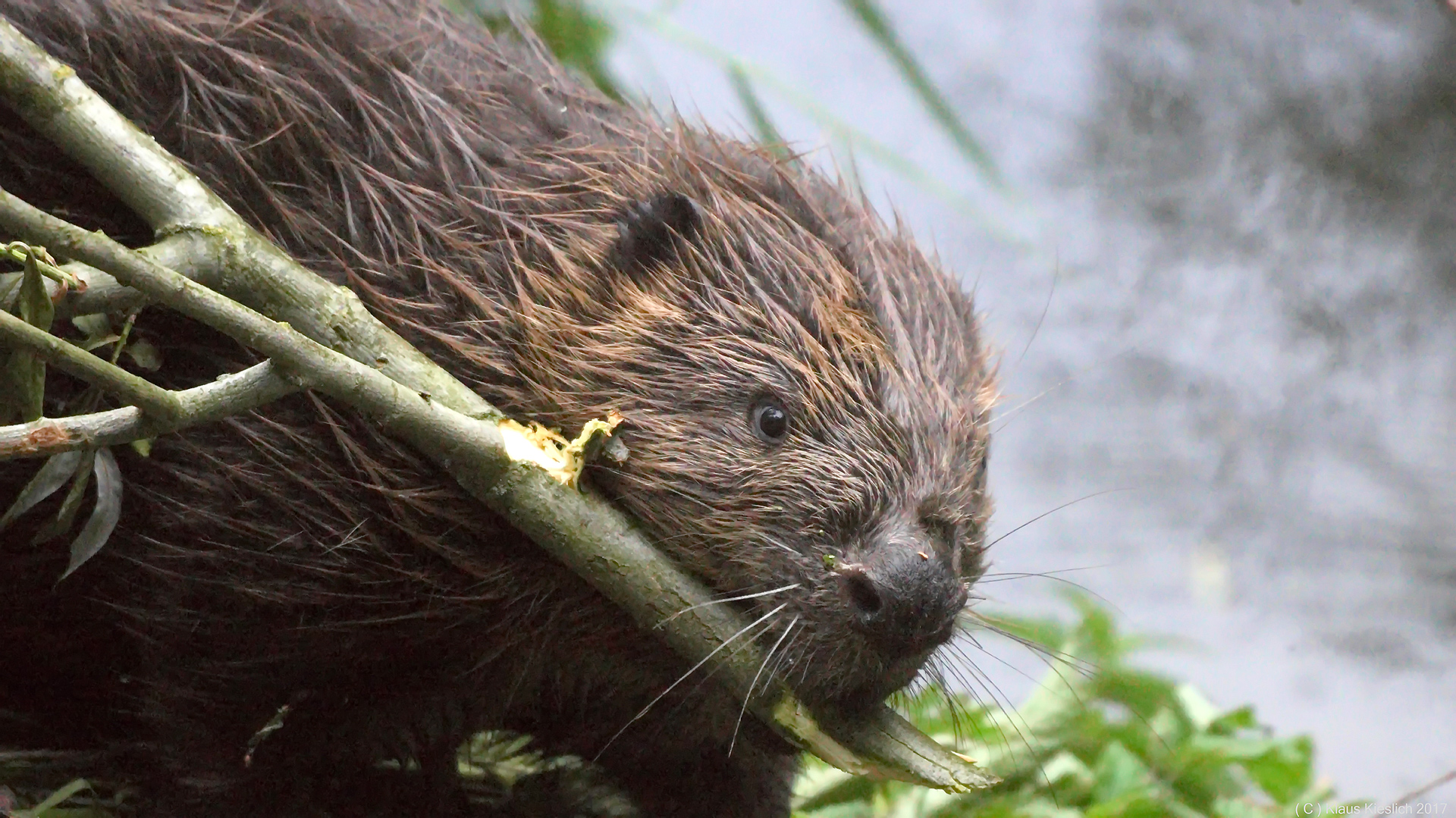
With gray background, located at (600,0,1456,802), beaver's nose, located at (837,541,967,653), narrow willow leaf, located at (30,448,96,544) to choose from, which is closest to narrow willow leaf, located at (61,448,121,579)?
narrow willow leaf, located at (30,448,96,544)

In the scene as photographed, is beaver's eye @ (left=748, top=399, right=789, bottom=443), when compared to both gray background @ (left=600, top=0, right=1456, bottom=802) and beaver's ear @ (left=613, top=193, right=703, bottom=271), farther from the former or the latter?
gray background @ (left=600, top=0, right=1456, bottom=802)

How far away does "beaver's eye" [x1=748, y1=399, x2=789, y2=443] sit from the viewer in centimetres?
246

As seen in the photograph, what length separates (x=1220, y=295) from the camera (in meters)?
5.48

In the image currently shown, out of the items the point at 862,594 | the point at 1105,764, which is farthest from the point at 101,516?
the point at 1105,764

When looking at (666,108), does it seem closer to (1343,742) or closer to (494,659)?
(494,659)

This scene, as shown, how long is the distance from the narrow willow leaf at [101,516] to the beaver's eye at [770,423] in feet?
3.43

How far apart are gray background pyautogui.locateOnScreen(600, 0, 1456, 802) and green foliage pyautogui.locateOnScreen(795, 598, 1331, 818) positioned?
1.90 ft

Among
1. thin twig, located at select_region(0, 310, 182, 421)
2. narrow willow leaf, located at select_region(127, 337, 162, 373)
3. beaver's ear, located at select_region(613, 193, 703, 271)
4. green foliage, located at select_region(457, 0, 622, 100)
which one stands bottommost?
thin twig, located at select_region(0, 310, 182, 421)

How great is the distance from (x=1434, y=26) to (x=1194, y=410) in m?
1.62

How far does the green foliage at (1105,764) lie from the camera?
3.61 m

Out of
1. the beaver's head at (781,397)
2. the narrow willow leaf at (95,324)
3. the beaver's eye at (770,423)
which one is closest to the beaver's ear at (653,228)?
the beaver's head at (781,397)

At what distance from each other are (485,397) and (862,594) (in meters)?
0.81

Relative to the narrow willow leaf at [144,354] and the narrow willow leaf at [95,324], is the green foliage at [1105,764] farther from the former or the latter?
the narrow willow leaf at [95,324]

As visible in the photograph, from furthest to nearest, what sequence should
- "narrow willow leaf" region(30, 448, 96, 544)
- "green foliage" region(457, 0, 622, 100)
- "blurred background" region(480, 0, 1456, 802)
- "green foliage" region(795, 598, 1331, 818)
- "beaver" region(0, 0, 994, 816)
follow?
"blurred background" region(480, 0, 1456, 802)
"green foliage" region(457, 0, 622, 100)
"green foliage" region(795, 598, 1331, 818)
"beaver" region(0, 0, 994, 816)
"narrow willow leaf" region(30, 448, 96, 544)
